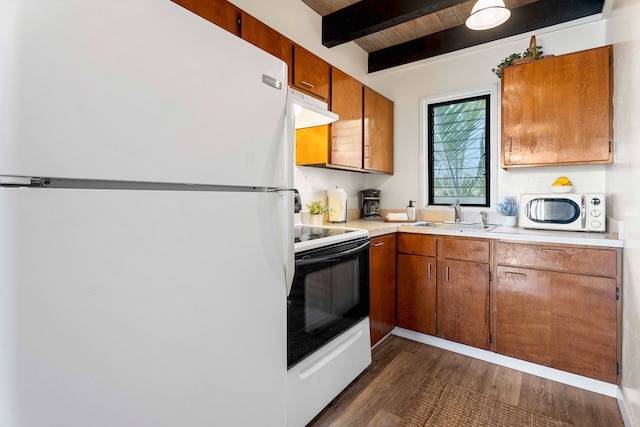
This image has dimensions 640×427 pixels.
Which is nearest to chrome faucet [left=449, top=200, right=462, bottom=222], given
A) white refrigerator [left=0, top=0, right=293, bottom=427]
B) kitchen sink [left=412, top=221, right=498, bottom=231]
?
kitchen sink [left=412, top=221, right=498, bottom=231]

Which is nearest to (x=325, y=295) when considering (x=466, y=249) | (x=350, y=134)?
(x=466, y=249)

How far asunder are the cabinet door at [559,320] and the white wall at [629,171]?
0.10 m

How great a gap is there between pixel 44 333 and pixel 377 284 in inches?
75.1

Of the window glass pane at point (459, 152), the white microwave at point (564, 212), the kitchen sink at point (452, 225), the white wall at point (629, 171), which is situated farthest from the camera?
the window glass pane at point (459, 152)

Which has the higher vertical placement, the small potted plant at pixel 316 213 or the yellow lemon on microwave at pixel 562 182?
the yellow lemon on microwave at pixel 562 182

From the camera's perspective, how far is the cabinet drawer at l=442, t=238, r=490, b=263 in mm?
2184

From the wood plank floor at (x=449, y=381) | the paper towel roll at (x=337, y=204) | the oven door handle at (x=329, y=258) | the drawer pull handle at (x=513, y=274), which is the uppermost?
the paper towel roll at (x=337, y=204)

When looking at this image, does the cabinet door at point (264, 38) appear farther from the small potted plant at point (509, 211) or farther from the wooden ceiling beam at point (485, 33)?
the small potted plant at point (509, 211)

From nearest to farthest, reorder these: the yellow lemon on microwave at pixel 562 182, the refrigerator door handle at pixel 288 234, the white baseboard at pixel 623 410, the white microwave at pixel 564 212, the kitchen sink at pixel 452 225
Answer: the refrigerator door handle at pixel 288 234
the white baseboard at pixel 623 410
the white microwave at pixel 564 212
the yellow lemon on microwave at pixel 562 182
the kitchen sink at pixel 452 225

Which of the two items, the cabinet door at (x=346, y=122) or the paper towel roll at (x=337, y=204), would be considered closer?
the cabinet door at (x=346, y=122)

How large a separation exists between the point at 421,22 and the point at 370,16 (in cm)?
64

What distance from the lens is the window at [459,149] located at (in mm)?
2822

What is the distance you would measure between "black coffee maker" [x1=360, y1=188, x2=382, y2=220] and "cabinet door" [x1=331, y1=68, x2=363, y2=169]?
61 cm

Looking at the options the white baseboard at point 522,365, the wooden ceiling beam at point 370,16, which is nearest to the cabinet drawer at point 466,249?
the white baseboard at point 522,365
